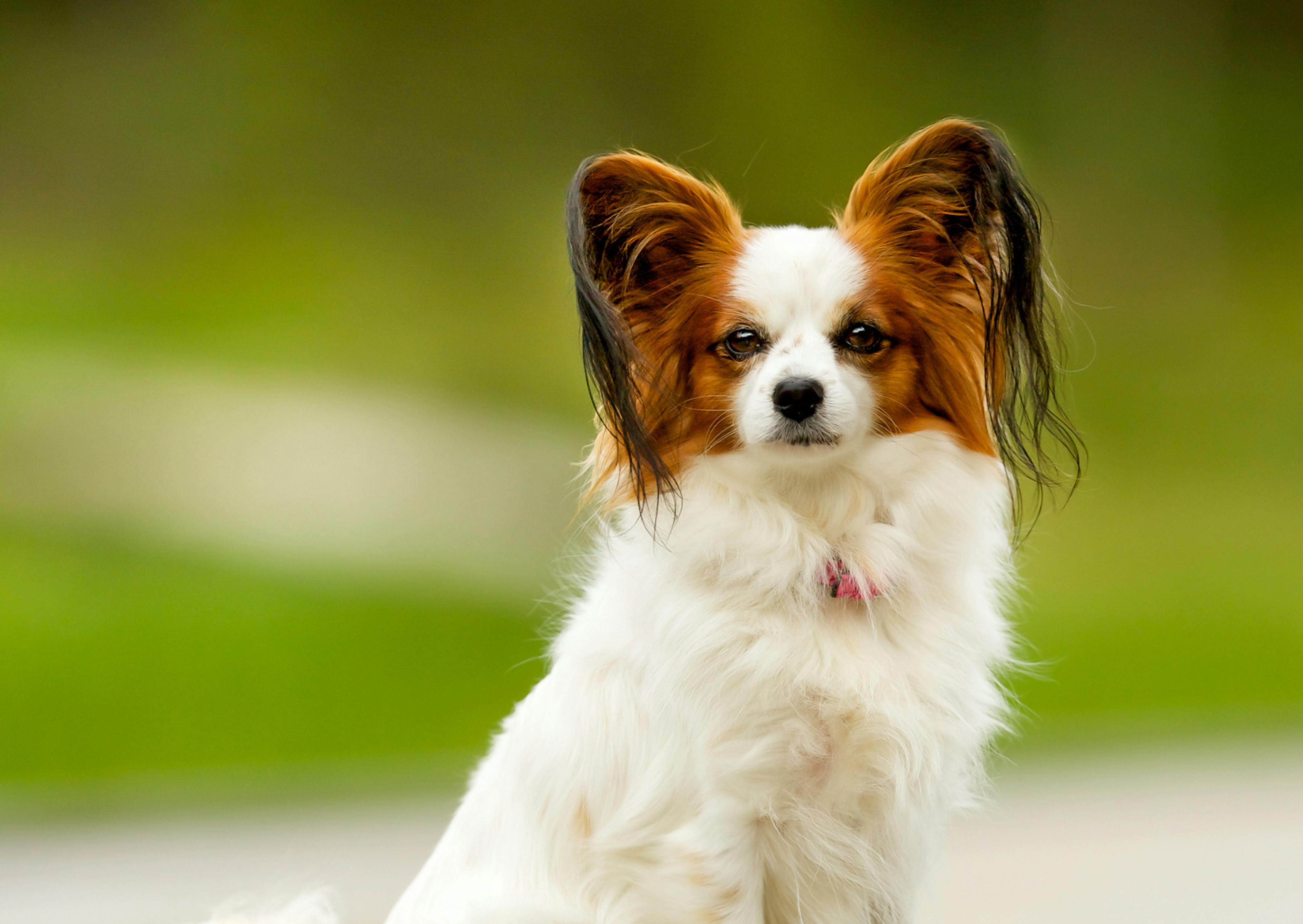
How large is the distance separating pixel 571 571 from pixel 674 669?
0.51 m

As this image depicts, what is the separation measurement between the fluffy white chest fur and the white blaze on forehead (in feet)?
0.82

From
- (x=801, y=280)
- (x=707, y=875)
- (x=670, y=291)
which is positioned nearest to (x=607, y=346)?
(x=670, y=291)

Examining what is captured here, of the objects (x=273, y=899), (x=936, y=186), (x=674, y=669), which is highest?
(x=936, y=186)

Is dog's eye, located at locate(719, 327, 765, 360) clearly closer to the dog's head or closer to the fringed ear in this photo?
the dog's head

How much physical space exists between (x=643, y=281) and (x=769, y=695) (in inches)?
29.0

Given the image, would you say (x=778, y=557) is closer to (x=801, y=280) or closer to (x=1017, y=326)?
(x=801, y=280)

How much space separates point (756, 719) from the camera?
1.74 m

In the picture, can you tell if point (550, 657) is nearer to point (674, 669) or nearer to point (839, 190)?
point (674, 669)

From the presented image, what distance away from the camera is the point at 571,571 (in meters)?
2.25

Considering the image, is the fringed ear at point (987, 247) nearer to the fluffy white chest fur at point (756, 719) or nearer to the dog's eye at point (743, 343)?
the fluffy white chest fur at point (756, 719)

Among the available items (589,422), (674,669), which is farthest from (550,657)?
(589,422)

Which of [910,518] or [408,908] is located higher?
[910,518]

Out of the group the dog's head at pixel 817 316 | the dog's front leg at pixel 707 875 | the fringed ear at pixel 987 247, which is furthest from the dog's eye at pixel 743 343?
the dog's front leg at pixel 707 875

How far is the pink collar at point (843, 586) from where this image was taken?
1870 millimetres
